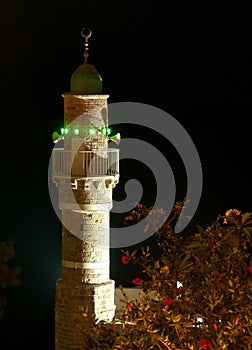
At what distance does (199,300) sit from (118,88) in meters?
17.2

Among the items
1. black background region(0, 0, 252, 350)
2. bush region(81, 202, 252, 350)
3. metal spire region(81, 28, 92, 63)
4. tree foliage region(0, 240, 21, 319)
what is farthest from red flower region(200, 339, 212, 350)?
black background region(0, 0, 252, 350)

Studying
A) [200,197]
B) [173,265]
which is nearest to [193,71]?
[200,197]

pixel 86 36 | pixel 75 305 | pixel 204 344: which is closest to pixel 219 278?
pixel 204 344

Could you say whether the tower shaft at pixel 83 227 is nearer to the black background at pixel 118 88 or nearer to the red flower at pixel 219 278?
the black background at pixel 118 88

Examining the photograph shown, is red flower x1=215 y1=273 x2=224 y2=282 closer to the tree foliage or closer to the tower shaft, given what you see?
the tree foliage

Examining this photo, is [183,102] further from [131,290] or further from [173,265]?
[173,265]

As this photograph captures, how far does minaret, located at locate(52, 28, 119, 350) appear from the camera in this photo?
15719mm

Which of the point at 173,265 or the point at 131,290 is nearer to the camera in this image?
the point at 173,265

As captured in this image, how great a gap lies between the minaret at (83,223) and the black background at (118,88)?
6988 millimetres

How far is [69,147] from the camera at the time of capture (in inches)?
624

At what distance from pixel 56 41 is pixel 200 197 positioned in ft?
17.7

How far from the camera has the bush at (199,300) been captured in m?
8.36

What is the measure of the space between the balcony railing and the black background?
24.4 ft

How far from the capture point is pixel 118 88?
25.8 meters
